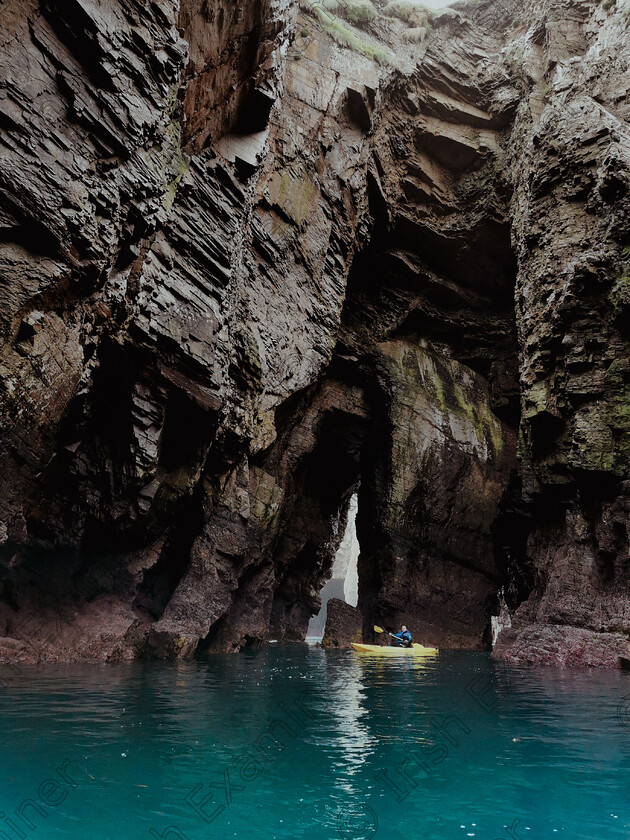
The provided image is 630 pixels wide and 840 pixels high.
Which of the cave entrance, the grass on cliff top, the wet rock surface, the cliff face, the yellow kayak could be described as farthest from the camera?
the cave entrance

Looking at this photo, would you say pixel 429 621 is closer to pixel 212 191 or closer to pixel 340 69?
pixel 212 191

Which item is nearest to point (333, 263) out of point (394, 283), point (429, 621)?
point (394, 283)

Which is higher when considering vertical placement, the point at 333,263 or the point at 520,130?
the point at 520,130

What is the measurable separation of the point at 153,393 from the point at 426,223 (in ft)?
74.5

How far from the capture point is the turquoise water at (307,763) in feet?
15.2

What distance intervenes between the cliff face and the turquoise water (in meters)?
5.91

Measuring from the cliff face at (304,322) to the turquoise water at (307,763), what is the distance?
591cm

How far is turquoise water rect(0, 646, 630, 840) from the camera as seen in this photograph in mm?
4645

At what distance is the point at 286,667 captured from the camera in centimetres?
1825

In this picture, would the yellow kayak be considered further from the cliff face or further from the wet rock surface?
the wet rock surface

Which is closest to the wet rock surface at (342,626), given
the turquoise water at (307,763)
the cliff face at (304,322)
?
the cliff face at (304,322)

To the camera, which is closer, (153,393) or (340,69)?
(153,393)

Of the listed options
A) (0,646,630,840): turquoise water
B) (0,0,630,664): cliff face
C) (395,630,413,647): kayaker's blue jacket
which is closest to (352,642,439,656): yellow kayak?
(395,630,413,647): kayaker's blue jacket

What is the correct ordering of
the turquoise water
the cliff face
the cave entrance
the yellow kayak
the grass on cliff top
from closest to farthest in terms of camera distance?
1. the turquoise water
2. the cliff face
3. the yellow kayak
4. the grass on cliff top
5. the cave entrance
